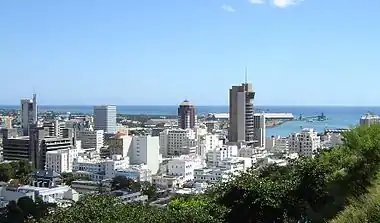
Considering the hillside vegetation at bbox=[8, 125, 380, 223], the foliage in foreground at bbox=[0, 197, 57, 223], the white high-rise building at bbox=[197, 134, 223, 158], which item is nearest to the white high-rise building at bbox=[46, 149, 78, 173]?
the white high-rise building at bbox=[197, 134, 223, 158]

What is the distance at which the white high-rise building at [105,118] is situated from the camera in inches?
1545

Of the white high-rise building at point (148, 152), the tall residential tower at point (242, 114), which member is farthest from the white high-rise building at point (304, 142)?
the white high-rise building at point (148, 152)

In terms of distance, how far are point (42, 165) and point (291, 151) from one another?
1185 centimetres

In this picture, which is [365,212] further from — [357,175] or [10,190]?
[10,190]

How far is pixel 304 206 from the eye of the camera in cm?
441

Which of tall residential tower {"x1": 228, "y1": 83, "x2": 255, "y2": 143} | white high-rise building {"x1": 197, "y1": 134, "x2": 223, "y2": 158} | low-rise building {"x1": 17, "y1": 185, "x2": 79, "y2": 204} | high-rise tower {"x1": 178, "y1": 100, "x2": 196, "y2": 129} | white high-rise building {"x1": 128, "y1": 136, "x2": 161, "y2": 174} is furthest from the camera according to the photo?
high-rise tower {"x1": 178, "y1": 100, "x2": 196, "y2": 129}

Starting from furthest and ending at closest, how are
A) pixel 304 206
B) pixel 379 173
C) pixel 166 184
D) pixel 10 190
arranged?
pixel 166 184 → pixel 10 190 → pixel 304 206 → pixel 379 173

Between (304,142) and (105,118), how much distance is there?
61.9 ft

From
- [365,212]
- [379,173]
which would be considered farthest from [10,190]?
[365,212]

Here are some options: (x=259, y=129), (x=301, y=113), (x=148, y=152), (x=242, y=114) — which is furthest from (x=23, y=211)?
(x=301, y=113)

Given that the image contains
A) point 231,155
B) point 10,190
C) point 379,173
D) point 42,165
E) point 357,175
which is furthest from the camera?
point 231,155

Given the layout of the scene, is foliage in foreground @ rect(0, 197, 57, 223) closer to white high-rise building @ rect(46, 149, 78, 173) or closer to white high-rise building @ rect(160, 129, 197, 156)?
white high-rise building @ rect(46, 149, 78, 173)

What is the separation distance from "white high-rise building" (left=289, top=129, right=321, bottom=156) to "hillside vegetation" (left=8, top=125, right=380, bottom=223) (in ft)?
64.8

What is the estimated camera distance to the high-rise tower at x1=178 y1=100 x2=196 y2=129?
116 feet
